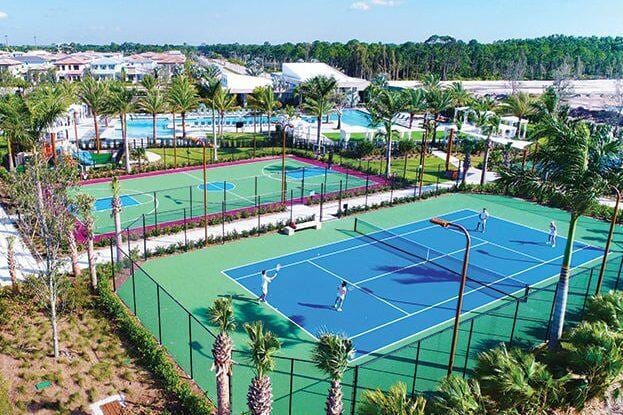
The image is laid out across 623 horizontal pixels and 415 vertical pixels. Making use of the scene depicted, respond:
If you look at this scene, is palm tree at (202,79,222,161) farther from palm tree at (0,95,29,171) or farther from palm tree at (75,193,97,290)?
palm tree at (75,193,97,290)

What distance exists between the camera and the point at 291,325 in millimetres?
19922

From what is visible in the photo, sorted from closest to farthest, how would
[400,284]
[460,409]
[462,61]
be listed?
[460,409]
[400,284]
[462,61]

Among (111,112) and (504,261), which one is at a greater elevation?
(111,112)

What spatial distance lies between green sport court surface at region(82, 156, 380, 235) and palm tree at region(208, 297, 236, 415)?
15.9 m

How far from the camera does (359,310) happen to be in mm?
21266

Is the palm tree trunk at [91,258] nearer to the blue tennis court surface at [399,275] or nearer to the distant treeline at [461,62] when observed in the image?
the blue tennis court surface at [399,275]

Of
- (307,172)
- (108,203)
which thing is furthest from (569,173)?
(307,172)

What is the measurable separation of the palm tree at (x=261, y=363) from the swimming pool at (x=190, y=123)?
4484cm

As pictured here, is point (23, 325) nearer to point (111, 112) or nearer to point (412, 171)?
point (111, 112)

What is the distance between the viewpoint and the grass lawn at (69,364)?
15102mm

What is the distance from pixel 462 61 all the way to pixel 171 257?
4673 inches

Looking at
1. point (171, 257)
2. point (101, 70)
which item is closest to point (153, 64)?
point (101, 70)

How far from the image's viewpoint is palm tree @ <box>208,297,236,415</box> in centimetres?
1279

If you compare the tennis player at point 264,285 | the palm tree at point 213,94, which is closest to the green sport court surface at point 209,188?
the palm tree at point 213,94
